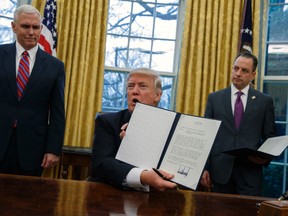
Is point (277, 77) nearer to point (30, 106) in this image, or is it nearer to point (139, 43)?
point (139, 43)

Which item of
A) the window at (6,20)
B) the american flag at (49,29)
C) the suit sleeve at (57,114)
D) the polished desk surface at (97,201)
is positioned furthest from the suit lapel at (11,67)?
the window at (6,20)

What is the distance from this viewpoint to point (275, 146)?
2.86 metres

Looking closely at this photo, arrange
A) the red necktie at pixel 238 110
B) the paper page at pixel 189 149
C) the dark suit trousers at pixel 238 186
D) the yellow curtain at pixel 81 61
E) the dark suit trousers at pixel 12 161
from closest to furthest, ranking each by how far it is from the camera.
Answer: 1. the paper page at pixel 189 149
2. the dark suit trousers at pixel 12 161
3. the dark suit trousers at pixel 238 186
4. the red necktie at pixel 238 110
5. the yellow curtain at pixel 81 61

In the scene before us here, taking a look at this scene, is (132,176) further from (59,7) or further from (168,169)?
(59,7)

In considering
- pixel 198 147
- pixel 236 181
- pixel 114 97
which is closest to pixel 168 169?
pixel 198 147

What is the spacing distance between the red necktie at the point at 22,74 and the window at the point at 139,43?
2461 millimetres

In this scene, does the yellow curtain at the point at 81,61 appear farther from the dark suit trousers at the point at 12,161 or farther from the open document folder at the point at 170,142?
the open document folder at the point at 170,142

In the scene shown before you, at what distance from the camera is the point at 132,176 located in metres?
1.68

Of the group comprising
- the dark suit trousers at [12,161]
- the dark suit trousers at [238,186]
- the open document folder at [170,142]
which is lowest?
the dark suit trousers at [238,186]

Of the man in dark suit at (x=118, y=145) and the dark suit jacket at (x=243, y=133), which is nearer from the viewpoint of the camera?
the man in dark suit at (x=118, y=145)

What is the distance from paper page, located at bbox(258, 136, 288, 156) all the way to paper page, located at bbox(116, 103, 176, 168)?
1370 millimetres

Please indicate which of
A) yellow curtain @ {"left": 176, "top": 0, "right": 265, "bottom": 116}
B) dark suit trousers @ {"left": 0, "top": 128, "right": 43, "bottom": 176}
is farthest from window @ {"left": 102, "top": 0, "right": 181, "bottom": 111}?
dark suit trousers @ {"left": 0, "top": 128, "right": 43, "bottom": 176}

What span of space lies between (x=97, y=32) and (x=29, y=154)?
253 cm

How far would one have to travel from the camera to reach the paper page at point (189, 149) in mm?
1634
